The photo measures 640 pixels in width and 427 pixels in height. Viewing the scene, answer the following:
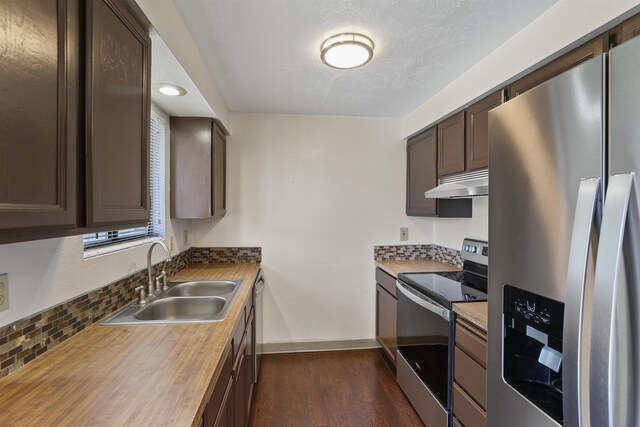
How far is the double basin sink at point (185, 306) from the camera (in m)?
1.43

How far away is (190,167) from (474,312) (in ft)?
7.12

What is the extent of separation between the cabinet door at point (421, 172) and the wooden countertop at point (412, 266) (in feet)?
1.58

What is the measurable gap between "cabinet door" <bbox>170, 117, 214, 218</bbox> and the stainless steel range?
5.57 ft

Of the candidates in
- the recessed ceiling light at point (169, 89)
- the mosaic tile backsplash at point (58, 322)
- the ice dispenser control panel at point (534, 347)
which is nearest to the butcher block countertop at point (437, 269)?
the ice dispenser control panel at point (534, 347)

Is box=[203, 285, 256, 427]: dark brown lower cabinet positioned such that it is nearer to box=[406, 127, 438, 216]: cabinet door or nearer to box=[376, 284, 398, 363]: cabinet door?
box=[376, 284, 398, 363]: cabinet door

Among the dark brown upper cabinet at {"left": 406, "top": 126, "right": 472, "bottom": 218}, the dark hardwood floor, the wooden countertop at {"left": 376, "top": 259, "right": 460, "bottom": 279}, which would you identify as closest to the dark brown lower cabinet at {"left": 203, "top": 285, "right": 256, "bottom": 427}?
the dark hardwood floor

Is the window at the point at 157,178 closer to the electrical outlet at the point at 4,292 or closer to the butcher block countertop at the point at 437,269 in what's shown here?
the electrical outlet at the point at 4,292

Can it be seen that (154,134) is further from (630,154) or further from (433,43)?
(630,154)

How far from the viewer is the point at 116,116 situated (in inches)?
38.0

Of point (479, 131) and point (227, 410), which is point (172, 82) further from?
point (479, 131)

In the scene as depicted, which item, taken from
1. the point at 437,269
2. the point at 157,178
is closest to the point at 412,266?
the point at 437,269

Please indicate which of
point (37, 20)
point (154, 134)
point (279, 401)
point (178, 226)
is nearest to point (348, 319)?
point (279, 401)

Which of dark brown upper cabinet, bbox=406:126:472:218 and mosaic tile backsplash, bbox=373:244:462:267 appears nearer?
dark brown upper cabinet, bbox=406:126:472:218

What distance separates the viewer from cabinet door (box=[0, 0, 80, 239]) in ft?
1.96
